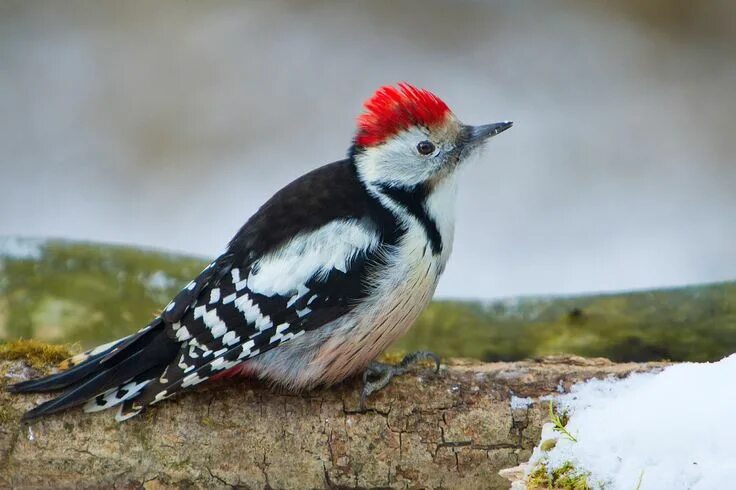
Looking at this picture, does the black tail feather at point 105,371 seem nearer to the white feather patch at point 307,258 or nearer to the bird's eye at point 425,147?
the white feather patch at point 307,258

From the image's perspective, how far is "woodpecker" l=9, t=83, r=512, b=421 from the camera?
3078 millimetres

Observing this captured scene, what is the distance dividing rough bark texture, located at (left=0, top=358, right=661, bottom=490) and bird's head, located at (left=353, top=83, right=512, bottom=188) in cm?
76

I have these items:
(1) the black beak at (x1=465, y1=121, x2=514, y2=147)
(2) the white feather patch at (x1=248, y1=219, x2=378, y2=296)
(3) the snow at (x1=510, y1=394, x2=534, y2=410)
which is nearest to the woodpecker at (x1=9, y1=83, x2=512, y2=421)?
(2) the white feather patch at (x1=248, y1=219, x2=378, y2=296)

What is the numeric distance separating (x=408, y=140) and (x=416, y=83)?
3.66 m

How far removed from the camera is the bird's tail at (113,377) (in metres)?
3.04

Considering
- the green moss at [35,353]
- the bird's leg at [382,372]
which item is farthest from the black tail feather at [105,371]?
the bird's leg at [382,372]

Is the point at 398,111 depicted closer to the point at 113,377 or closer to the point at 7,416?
the point at 113,377

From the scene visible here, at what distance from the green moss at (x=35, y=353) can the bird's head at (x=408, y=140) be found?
3.73 feet

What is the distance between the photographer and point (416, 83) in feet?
22.9

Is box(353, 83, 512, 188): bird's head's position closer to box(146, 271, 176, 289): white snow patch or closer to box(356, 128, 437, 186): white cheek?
box(356, 128, 437, 186): white cheek

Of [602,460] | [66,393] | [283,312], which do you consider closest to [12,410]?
[66,393]

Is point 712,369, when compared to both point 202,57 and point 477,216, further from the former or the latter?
point 202,57

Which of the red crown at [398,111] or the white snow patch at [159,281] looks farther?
the white snow patch at [159,281]

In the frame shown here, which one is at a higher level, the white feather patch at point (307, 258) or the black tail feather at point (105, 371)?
the white feather patch at point (307, 258)
